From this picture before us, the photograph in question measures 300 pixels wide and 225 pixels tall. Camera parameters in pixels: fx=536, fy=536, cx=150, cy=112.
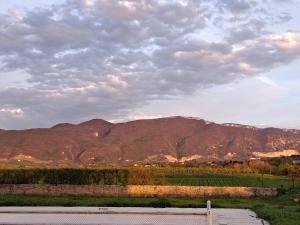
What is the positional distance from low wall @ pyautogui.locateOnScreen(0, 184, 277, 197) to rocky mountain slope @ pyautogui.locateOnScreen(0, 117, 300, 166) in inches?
3649

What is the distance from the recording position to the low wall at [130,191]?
104 ft

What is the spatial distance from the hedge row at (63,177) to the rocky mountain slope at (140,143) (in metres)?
83.5

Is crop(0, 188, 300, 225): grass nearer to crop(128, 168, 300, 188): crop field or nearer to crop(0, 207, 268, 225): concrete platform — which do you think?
crop(0, 207, 268, 225): concrete platform

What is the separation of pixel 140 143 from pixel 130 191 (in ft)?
438

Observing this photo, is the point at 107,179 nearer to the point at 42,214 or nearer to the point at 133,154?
the point at 42,214

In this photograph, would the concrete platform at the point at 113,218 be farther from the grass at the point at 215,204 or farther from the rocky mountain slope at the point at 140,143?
the rocky mountain slope at the point at 140,143

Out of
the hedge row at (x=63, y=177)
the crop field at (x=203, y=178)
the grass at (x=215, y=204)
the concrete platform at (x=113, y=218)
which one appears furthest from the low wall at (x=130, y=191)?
the concrete platform at (x=113, y=218)

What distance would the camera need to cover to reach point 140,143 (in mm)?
164875

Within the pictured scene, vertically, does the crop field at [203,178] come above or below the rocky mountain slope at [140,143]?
below

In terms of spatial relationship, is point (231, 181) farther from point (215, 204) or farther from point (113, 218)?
point (113, 218)

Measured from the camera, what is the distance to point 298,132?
19800cm

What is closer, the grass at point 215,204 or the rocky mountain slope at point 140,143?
the grass at point 215,204

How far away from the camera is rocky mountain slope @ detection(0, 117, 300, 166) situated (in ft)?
460

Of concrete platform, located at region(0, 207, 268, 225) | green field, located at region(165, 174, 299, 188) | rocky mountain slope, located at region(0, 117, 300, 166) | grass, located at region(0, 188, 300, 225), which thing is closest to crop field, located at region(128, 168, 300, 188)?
green field, located at region(165, 174, 299, 188)
